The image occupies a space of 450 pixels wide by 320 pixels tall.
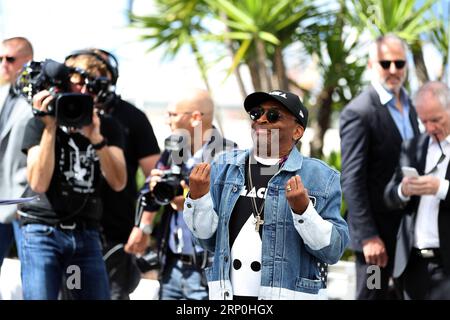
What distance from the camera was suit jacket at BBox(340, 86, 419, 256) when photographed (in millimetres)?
5453

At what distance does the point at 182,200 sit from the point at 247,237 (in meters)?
1.43

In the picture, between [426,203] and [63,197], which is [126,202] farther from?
[426,203]

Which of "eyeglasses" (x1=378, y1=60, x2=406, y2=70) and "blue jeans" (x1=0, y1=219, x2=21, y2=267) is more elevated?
"eyeglasses" (x1=378, y1=60, x2=406, y2=70)

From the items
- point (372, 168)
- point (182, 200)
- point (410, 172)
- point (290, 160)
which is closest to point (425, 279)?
point (410, 172)

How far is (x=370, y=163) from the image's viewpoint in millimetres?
5574

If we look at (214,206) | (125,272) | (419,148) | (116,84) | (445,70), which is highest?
(445,70)

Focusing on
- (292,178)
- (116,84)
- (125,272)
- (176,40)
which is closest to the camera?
(292,178)

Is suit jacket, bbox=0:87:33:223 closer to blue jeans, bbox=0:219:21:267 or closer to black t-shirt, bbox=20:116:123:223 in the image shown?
black t-shirt, bbox=20:116:123:223

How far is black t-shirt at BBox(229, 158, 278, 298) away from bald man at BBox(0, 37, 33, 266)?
1.70 meters

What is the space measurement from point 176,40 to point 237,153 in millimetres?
7144

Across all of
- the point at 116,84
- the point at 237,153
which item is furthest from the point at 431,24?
the point at 237,153

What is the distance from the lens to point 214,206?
346cm

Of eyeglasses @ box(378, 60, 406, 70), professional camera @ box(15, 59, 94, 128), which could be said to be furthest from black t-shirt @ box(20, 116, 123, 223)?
eyeglasses @ box(378, 60, 406, 70)

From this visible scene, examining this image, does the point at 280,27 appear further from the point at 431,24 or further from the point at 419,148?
the point at 419,148
